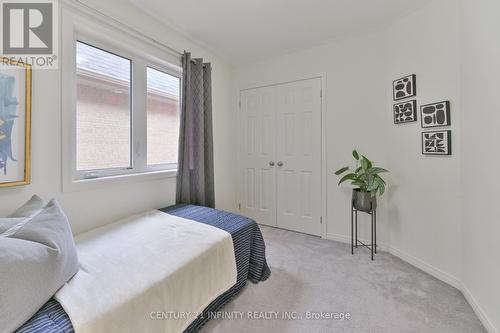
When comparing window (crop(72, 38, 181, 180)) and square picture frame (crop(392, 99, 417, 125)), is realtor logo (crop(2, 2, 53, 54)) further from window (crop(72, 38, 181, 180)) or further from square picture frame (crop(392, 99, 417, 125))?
square picture frame (crop(392, 99, 417, 125))

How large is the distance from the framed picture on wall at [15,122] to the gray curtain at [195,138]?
3.86ft

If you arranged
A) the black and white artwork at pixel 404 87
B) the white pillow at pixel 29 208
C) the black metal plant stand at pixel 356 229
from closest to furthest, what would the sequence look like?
the white pillow at pixel 29 208
the black and white artwork at pixel 404 87
the black metal plant stand at pixel 356 229

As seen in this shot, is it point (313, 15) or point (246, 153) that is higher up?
point (313, 15)

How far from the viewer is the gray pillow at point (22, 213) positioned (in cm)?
114

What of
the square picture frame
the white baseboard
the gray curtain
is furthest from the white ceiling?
the white baseboard

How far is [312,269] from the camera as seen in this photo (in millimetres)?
Result: 2109

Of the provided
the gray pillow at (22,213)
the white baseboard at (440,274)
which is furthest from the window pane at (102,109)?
the white baseboard at (440,274)

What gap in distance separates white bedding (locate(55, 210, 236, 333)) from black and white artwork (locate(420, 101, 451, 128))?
1.99 m

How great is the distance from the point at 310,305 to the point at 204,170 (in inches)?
68.2

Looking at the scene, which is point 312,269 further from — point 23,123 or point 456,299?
point 23,123

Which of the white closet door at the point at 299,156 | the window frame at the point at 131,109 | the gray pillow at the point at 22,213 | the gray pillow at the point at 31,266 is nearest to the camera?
the gray pillow at the point at 31,266

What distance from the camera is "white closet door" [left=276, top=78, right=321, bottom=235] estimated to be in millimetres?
2846

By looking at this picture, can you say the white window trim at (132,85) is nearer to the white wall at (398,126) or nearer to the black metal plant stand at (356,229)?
the white wall at (398,126)

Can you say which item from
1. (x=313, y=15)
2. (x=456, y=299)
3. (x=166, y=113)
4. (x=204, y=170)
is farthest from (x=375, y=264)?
(x=166, y=113)
